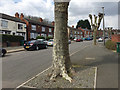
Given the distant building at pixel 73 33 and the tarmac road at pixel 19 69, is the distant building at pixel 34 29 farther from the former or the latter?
the tarmac road at pixel 19 69

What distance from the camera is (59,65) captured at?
15.6 feet

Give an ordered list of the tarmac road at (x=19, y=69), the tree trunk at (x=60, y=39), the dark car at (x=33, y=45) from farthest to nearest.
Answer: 1. the dark car at (x=33, y=45)
2. the tree trunk at (x=60, y=39)
3. the tarmac road at (x=19, y=69)

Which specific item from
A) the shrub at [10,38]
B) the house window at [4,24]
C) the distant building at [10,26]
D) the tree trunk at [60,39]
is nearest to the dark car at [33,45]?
the shrub at [10,38]

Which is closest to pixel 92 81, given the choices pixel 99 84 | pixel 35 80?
pixel 99 84

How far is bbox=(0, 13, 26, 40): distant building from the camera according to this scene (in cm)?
2603

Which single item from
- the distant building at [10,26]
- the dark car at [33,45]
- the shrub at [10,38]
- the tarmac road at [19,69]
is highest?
the distant building at [10,26]

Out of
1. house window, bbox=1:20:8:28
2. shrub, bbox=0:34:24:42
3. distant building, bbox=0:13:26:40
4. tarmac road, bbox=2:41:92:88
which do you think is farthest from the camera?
distant building, bbox=0:13:26:40

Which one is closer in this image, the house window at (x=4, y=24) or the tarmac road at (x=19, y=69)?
the tarmac road at (x=19, y=69)

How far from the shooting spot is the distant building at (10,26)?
26.0 meters

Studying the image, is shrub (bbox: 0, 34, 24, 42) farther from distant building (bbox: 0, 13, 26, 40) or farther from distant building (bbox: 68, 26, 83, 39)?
distant building (bbox: 68, 26, 83, 39)

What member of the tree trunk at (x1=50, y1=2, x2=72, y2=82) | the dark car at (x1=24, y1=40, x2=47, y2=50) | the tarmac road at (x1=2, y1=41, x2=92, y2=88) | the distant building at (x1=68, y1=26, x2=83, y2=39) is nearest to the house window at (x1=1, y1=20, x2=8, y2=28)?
the dark car at (x1=24, y1=40, x2=47, y2=50)

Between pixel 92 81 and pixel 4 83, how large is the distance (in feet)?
10.7

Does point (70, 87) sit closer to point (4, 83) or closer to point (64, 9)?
point (4, 83)

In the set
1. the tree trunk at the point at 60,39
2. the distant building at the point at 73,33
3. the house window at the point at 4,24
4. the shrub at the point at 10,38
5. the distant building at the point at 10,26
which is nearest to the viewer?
the tree trunk at the point at 60,39
